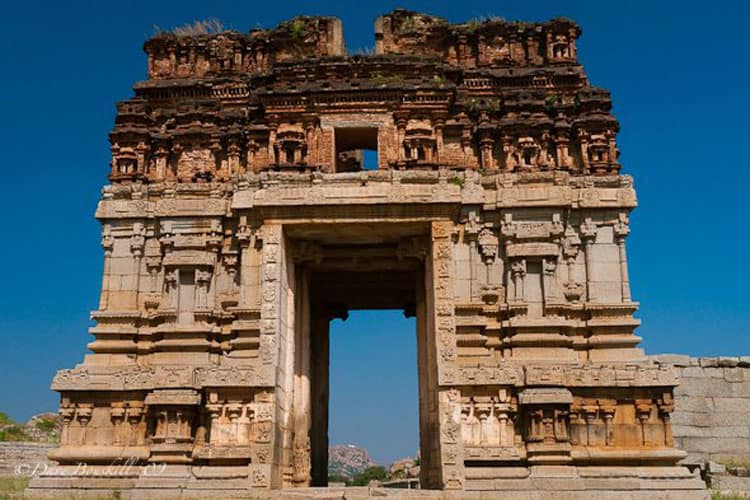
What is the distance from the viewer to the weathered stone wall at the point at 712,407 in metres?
18.0

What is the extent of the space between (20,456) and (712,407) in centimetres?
2031

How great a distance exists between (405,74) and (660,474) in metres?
9.91

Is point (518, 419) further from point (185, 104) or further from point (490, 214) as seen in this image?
point (185, 104)

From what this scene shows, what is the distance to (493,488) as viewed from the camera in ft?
43.9

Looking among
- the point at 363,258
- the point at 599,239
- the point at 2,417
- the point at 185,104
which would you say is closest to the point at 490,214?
the point at 599,239

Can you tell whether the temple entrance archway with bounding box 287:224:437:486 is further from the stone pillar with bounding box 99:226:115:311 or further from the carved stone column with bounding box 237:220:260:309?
the stone pillar with bounding box 99:226:115:311

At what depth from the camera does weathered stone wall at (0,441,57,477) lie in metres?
21.8

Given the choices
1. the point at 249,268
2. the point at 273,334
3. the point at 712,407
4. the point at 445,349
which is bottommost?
the point at 712,407

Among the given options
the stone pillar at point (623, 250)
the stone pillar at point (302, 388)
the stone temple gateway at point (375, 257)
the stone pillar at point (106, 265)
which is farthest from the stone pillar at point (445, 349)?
the stone pillar at point (106, 265)

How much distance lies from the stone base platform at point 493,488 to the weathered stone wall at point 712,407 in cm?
499

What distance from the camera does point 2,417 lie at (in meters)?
28.7

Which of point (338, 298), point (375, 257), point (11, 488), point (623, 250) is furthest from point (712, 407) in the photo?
point (11, 488)

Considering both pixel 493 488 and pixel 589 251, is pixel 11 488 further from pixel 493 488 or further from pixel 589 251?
A: pixel 589 251

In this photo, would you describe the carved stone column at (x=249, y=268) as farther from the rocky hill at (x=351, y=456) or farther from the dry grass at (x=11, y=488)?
the rocky hill at (x=351, y=456)
